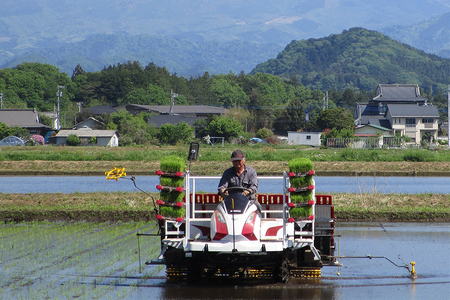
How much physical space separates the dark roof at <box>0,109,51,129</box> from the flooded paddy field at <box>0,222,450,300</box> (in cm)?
5540

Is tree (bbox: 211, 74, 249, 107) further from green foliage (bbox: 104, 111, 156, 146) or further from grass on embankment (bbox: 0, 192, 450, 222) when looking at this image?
grass on embankment (bbox: 0, 192, 450, 222)

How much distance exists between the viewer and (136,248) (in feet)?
33.0

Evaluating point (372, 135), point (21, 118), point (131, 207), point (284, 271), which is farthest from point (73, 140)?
point (284, 271)

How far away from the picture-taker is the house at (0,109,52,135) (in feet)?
209

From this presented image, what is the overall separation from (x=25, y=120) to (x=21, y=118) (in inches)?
26.9

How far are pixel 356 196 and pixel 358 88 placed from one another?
179571 millimetres

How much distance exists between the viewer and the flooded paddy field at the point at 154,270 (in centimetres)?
703

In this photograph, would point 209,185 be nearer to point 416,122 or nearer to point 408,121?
point 408,121

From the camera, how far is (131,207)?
14.4 meters

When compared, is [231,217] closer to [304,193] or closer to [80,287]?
[304,193]

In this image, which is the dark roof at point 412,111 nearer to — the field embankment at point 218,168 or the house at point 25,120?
the field embankment at point 218,168

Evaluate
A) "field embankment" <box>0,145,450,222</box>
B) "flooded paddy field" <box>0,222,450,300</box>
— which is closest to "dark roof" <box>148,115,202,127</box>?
"field embankment" <box>0,145,450,222</box>

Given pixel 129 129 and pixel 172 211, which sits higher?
pixel 129 129

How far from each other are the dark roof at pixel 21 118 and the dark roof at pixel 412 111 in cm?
4281
